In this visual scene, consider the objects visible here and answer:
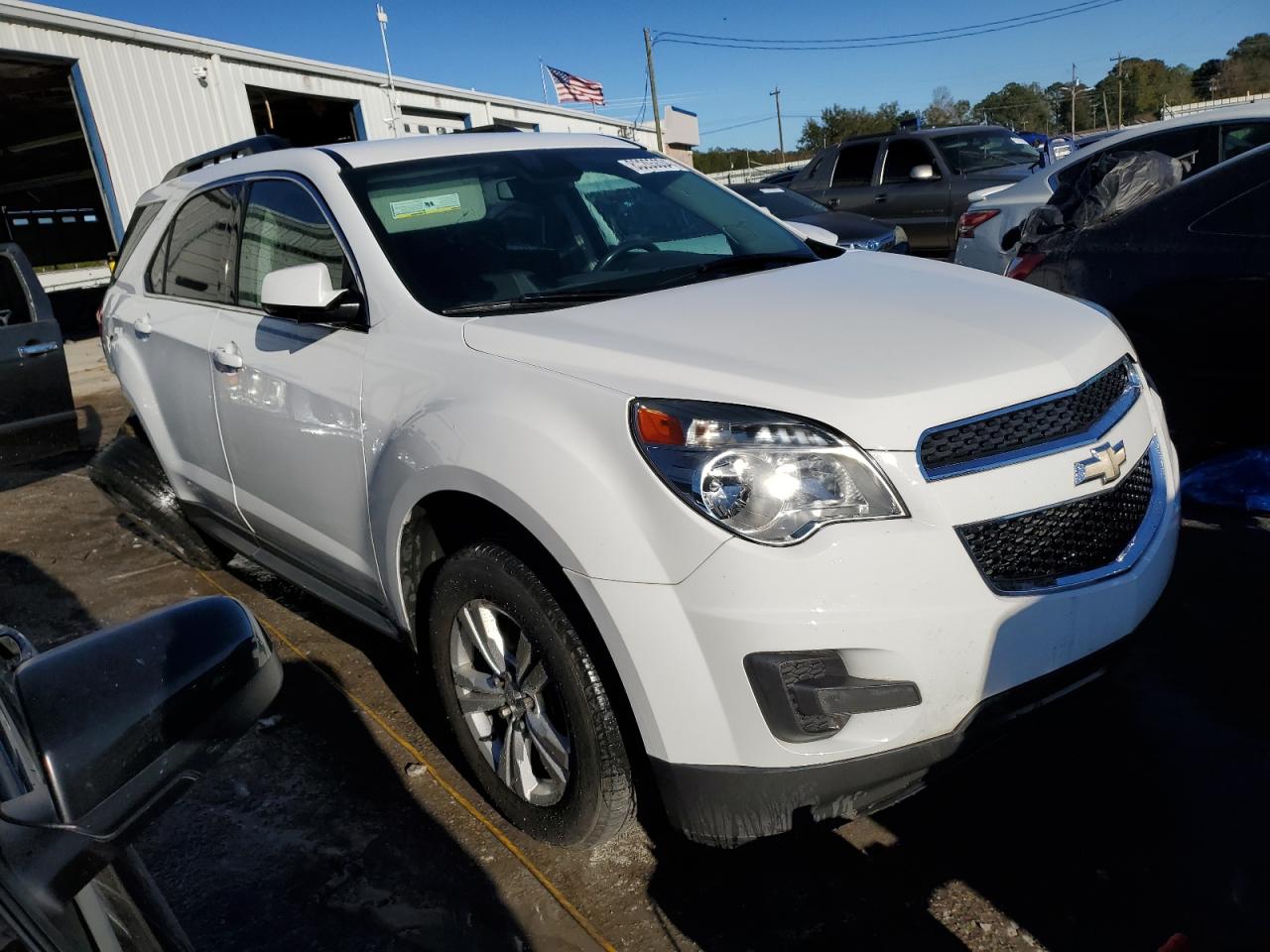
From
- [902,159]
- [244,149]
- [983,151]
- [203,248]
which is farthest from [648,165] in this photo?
[983,151]

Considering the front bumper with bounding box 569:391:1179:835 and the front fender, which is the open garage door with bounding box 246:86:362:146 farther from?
the front bumper with bounding box 569:391:1179:835

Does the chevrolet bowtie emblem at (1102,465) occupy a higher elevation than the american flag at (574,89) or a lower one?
lower

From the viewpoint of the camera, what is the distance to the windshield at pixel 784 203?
977 centimetres

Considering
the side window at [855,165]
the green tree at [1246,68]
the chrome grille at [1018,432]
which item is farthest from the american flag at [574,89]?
the green tree at [1246,68]

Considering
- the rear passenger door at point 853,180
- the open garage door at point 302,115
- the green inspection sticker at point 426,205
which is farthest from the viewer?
the open garage door at point 302,115

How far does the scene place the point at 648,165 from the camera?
361cm

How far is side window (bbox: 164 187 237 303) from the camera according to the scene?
11.9 feet

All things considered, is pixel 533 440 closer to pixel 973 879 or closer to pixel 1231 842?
pixel 973 879

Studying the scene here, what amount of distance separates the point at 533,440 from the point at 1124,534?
1345 mm

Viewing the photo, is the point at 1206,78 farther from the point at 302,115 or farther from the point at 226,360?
the point at 226,360

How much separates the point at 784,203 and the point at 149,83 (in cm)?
957

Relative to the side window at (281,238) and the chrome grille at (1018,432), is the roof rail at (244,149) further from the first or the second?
the chrome grille at (1018,432)

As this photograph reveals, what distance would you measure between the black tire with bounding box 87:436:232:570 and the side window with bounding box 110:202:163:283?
825 mm

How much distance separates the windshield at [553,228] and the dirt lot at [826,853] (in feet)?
4.69
